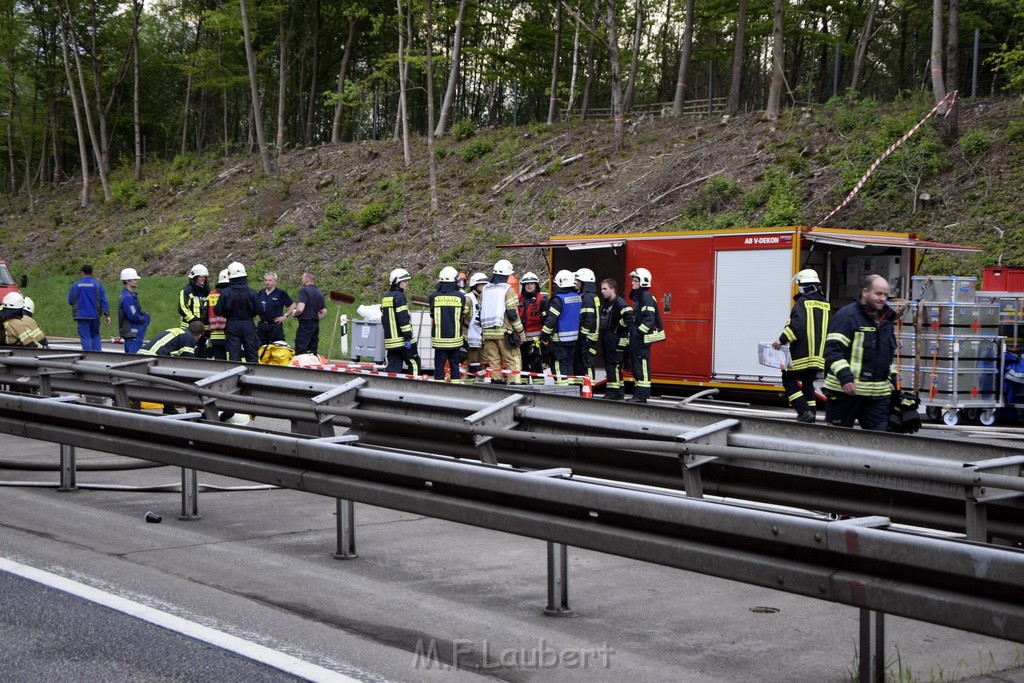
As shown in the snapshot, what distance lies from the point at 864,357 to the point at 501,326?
342 inches

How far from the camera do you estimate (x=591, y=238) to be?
1914cm

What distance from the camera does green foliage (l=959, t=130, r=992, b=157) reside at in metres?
26.7

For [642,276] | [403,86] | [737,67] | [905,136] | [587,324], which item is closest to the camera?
[642,276]

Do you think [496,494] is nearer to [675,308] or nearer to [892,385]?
[892,385]

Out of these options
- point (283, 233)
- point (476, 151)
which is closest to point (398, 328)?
point (476, 151)

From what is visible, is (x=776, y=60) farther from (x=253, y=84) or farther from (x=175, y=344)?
(x=175, y=344)

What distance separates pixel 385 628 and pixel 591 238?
1432cm

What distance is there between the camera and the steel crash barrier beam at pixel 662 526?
131 inches

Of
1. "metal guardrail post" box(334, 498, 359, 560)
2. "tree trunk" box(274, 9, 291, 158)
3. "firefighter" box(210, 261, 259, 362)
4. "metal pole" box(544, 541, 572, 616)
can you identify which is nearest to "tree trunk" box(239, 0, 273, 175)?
"tree trunk" box(274, 9, 291, 158)

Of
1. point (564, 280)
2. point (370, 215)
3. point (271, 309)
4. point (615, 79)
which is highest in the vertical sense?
point (615, 79)

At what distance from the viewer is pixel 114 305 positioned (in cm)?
3769

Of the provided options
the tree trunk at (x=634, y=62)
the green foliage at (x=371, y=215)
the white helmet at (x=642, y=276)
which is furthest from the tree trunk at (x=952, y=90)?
the green foliage at (x=371, y=215)

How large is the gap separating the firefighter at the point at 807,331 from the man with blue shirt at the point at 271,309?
7474 millimetres

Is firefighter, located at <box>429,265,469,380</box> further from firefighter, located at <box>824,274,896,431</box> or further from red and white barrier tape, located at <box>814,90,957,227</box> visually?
red and white barrier tape, located at <box>814,90,957,227</box>
